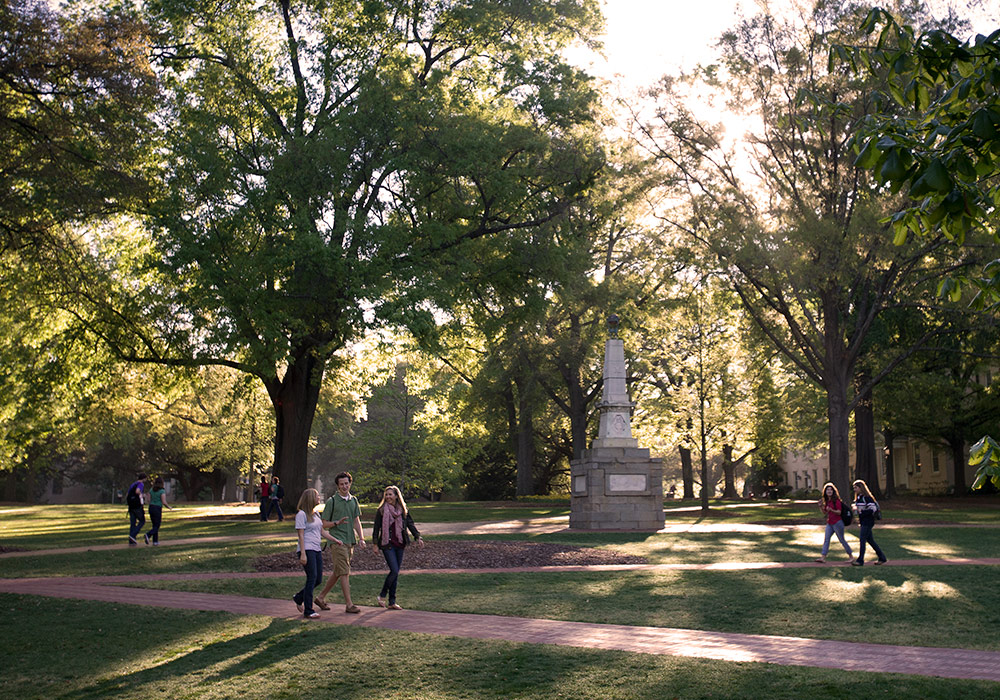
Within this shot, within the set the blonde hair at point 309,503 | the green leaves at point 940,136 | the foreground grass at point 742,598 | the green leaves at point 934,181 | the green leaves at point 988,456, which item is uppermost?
the green leaves at point 940,136

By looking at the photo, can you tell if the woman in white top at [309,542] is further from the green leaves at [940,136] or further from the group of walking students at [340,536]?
the green leaves at [940,136]

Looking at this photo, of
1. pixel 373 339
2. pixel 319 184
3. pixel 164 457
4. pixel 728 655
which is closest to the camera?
pixel 728 655

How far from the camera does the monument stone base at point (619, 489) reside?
26.6 metres

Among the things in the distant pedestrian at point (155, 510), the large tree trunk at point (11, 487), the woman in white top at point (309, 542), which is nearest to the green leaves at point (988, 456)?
the woman in white top at point (309, 542)

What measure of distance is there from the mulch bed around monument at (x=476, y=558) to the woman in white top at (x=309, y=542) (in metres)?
5.37

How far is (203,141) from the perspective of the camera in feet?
82.5

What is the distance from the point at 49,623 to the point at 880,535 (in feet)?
65.2

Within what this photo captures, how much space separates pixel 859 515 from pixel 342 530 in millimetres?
9893

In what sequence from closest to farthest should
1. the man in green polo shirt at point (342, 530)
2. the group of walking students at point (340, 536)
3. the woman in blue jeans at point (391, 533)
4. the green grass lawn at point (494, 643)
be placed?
the green grass lawn at point (494, 643) < the group of walking students at point (340, 536) < the man in green polo shirt at point (342, 530) < the woman in blue jeans at point (391, 533)

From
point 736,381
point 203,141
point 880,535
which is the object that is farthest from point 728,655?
point 736,381

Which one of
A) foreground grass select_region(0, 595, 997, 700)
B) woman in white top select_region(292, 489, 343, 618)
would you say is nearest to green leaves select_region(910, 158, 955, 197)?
foreground grass select_region(0, 595, 997, 700)

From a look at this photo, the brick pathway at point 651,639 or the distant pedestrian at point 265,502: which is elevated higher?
the distant pedestrian at point 265,502

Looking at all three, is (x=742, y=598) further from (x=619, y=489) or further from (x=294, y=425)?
(x=294, y=425)

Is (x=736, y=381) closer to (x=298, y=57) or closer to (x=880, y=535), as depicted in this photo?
(x=880, y=535)
